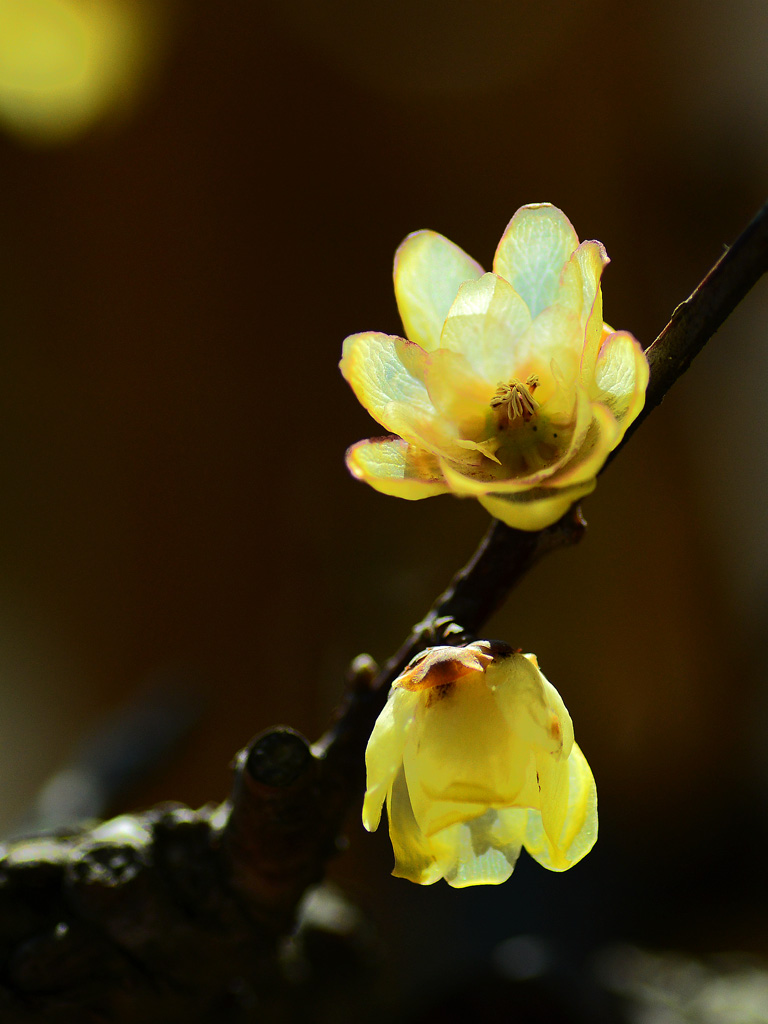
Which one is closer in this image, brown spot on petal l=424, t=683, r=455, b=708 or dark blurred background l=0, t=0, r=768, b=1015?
brown spot on petal l=424, t=683, r=455, b=708

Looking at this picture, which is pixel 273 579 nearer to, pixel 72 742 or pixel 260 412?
pixel 260 412

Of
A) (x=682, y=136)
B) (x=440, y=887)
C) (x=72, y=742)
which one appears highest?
(x=682, y=136)

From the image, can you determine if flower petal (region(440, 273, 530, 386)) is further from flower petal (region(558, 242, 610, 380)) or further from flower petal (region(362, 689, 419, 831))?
flower petal (region(362, 689, 419, 831))

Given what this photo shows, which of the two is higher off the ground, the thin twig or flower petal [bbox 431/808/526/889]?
the thin twig

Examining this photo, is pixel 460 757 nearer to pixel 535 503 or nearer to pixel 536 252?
pixel 535 503

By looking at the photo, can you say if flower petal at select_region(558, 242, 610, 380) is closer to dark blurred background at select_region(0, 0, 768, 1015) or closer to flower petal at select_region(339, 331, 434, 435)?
flower petal at select_region(339, 331, 434, 435)

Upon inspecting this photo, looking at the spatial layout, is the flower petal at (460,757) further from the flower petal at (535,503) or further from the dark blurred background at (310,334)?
the dark blurred background at (310,334)

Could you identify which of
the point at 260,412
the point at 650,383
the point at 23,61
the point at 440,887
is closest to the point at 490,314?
the point at 650,383

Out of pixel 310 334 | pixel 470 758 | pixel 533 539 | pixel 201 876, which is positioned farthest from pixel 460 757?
pixel 310 334

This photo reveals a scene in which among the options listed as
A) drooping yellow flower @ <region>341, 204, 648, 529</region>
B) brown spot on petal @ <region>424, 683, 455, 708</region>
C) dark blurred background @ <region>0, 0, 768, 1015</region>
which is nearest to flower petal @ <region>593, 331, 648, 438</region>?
drooping yellow flower @ <region>341, 204, 648, 529</region>

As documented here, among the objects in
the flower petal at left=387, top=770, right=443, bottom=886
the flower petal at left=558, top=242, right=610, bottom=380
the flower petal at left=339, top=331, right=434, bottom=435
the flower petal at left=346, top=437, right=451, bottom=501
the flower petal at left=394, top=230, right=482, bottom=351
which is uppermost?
the flower petal at left=558, top=242, right=610, bottom=380
